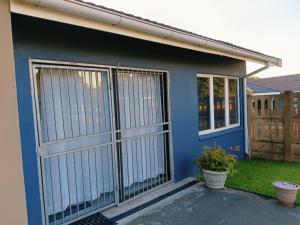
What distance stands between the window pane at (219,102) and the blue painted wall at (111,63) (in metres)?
0.25

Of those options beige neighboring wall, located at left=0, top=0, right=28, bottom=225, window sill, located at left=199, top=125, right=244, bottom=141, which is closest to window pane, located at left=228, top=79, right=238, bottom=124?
window sill, located at left=199, top=125, right=244, bottom=141

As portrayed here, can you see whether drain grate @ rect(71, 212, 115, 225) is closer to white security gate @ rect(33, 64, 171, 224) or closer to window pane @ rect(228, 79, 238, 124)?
white security gate @ rect(33, 64, 171, 224)

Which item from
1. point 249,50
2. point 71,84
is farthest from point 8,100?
point 249,50

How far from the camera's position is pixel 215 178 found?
450 centimetres

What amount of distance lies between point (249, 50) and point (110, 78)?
3312mm

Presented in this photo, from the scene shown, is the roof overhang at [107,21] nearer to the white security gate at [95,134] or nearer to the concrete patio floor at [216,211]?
the white security gate at [95,134]

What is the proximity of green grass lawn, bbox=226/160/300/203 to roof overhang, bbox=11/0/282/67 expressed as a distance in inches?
105

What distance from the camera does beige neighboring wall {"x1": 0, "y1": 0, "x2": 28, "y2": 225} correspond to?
1.99 m

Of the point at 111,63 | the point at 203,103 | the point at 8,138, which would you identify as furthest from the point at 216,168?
the point at 8,138

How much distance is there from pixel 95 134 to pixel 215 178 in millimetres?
2355

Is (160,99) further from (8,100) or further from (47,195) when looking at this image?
(8,100)

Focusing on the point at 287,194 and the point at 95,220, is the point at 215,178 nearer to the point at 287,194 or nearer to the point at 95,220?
the point at 287,194

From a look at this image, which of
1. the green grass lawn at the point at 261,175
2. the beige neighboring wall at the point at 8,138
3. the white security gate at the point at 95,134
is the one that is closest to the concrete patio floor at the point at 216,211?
the green grass lawn at the point at 261,175

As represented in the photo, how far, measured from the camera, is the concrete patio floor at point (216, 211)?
11.1 feet
